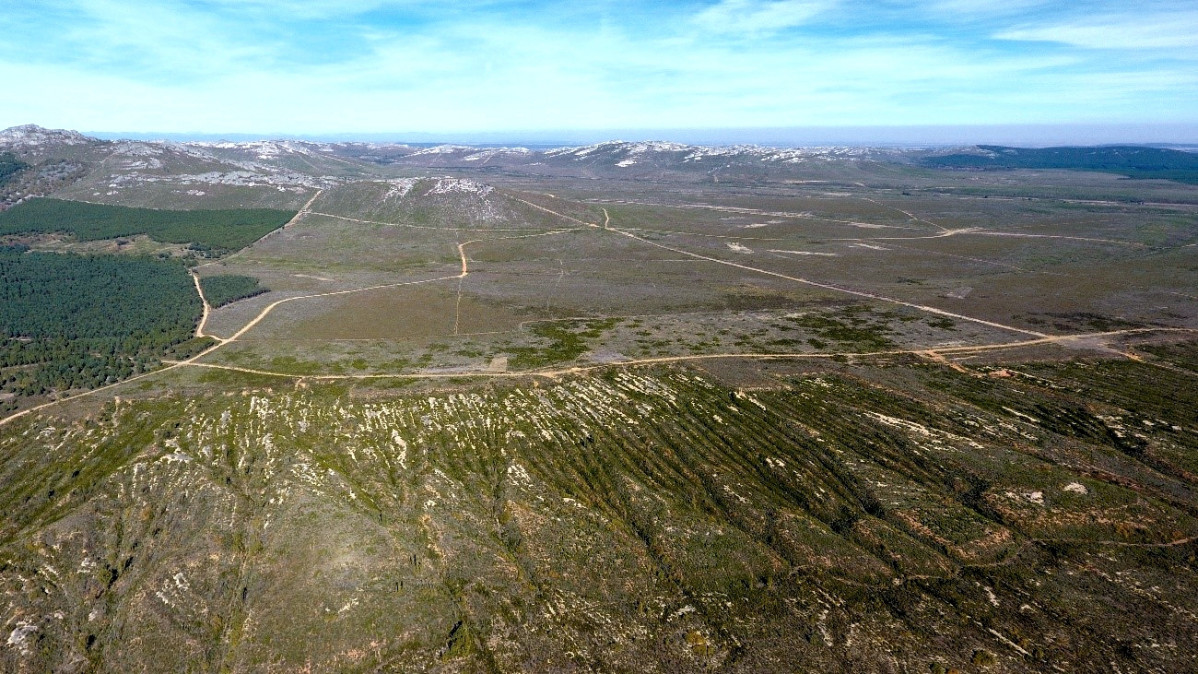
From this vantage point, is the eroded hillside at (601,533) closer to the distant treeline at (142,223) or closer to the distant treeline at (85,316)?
the distant treeline at (85,316)

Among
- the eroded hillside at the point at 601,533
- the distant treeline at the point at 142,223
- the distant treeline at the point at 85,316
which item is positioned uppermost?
the distant treeline at the point at 142,223

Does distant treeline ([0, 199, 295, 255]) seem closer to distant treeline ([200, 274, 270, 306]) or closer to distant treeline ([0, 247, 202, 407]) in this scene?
distant treeline ([0, 247, 202, 407])

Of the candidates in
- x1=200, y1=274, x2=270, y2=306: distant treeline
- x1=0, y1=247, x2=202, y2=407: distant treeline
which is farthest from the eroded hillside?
x1=200, y1=274, x2=270, y2=306: distant treeline

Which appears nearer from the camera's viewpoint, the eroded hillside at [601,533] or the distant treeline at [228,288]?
the eroded hillside at [601,533]

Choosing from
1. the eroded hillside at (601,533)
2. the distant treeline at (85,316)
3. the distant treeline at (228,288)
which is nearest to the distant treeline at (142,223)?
the distant treeline at (85,316)

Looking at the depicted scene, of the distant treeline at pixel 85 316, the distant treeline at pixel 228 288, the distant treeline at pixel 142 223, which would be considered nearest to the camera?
the distant treeline at pixel 85 316

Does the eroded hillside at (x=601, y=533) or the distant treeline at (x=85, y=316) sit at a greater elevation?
the distant treeline at (x=85, y=316)

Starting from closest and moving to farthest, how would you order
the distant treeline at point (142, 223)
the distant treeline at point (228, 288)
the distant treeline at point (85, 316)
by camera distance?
the distant treeline at point (85, 316) → the distant treeline at point (228, 288) → the distant treeline at point (142, 223)
